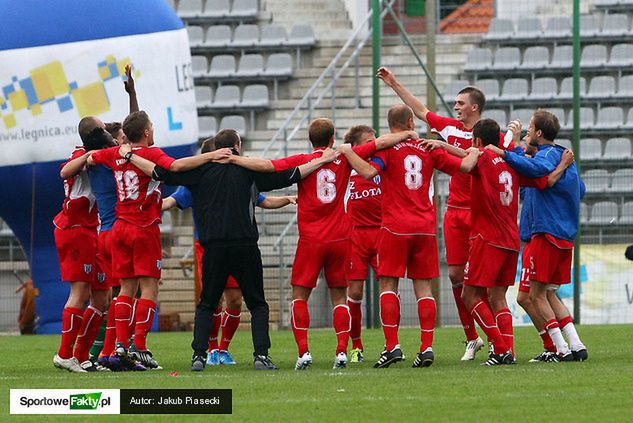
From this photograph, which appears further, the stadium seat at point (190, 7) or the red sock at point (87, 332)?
the stadium seat at point (190, 7)

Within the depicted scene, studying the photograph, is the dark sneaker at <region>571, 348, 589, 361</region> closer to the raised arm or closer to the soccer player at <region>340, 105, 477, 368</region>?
the soccer player at <region>340, 105, 477, 368</region>

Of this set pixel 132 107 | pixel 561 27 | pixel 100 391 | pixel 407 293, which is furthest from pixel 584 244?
pixel 100 391

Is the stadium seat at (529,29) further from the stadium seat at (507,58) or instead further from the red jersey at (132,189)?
the red jersey at (132,189)

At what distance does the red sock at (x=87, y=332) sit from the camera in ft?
A: 37.7

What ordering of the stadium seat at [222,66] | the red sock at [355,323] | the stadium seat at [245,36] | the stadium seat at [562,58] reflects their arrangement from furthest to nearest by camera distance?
the stadium seat at [245,36] → the stadium seat at [222,66] → the stadium seat at [562,58] → the red sock at [355,323]

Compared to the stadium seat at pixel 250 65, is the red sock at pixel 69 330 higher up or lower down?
lower down

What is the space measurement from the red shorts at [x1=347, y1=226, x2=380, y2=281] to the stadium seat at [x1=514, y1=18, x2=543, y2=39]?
41.9ft

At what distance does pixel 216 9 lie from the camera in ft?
87.9

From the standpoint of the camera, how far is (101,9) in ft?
59.5

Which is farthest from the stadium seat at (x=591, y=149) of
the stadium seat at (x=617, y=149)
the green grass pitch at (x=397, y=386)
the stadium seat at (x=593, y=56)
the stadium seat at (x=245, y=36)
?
the green grass pitch at (x=397, y=386)

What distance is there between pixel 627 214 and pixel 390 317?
10567 mm

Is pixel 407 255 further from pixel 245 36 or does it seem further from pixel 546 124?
pixel 245 36

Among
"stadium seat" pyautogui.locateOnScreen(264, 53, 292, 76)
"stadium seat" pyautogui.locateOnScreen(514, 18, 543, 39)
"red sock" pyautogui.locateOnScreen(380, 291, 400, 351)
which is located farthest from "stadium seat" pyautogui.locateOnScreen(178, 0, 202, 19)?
"red sock" pyautogui.locateOnScreen(380, 291, 400, 351)

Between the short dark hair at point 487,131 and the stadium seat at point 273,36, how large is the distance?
1480cm
